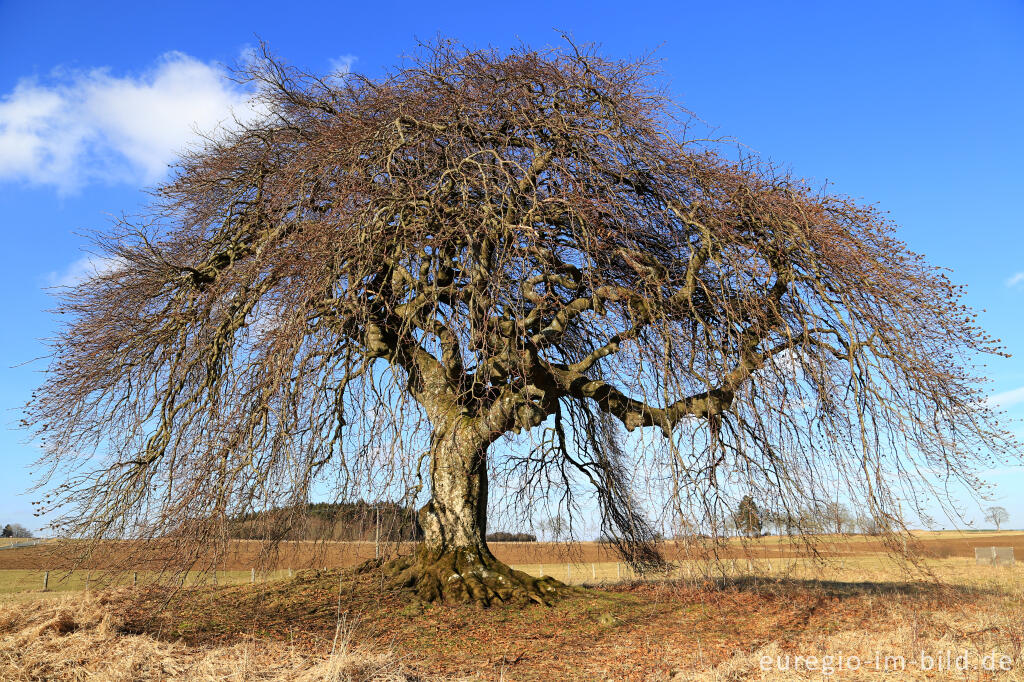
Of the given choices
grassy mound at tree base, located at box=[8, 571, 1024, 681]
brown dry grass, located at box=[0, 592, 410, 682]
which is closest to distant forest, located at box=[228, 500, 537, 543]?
grassy mound at tree base, located at box=[8, 571, 1024, 681]

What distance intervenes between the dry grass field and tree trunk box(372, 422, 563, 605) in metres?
0.50

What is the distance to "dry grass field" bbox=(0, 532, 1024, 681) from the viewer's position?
6.07 metres

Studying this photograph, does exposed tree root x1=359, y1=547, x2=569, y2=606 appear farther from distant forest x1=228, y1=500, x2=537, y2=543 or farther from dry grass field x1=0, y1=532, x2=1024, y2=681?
distant forest x1=228, y1=500, x2=537, y2=543

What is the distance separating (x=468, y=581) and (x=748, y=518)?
3.70 metres

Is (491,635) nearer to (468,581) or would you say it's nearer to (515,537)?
(468,581)

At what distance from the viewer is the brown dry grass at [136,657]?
226 inches

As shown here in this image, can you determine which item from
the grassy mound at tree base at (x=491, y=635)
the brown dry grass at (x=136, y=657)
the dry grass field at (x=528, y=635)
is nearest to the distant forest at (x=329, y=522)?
the dry grass field at (x=528, y=635)

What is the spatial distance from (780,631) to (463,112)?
7.54 meters

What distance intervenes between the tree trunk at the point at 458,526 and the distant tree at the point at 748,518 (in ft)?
10.3

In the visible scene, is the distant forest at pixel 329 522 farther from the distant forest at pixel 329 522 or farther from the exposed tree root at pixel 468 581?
the exposed tree root at pixel 468 581

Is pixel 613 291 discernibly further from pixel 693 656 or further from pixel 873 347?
pixel 693 656

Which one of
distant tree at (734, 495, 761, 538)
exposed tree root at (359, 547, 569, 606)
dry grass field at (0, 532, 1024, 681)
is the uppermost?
distant tree at (734, 495, 761, 538)

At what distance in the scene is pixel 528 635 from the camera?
300 inches

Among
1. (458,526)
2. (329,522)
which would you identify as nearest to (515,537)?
(458,526)
